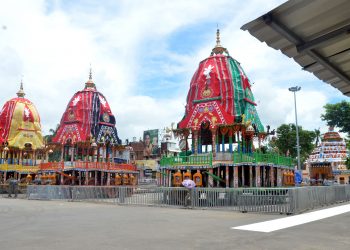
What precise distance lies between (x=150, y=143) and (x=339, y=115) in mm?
40169

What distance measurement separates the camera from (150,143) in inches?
3194

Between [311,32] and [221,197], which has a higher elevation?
[311,32]

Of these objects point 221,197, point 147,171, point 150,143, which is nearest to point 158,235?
point 221,197

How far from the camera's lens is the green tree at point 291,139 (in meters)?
57.2

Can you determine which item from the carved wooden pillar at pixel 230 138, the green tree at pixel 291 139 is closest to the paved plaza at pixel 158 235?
the carved wooden pillar at pixel 230 138

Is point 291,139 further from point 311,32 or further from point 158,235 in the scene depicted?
point 311,32

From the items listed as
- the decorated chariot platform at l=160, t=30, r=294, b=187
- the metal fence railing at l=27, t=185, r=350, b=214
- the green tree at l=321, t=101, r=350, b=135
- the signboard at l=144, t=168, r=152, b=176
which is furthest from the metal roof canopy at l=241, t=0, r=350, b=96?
the signboard at l=144, t=168, r=152, b=176

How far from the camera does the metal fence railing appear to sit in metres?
14.5

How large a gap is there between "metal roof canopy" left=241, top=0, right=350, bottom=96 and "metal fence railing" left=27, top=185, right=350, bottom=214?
33.8 feet

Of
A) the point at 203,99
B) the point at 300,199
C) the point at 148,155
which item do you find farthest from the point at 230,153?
the point at 148,155

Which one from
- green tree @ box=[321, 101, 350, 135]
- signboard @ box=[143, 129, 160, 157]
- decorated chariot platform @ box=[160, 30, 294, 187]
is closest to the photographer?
decorated chariot platform @ box=[160, 30, 294, 187]

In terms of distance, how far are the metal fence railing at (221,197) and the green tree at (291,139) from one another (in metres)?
35.2

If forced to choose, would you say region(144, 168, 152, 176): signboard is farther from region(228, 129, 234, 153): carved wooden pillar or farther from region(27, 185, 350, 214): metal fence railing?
region(27, 185, 350, 214): metal fence railing

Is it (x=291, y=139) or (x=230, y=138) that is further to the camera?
(x=291, y=139)
